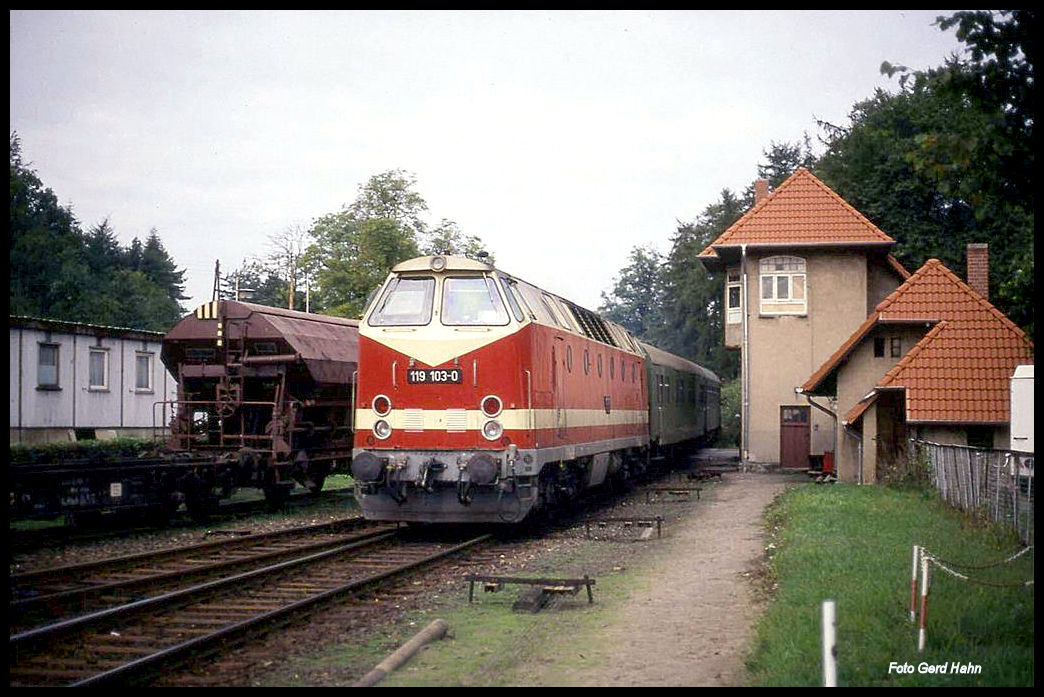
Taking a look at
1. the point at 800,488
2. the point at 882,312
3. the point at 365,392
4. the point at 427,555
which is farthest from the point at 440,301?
the point at 882,312

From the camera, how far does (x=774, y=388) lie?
31094mm

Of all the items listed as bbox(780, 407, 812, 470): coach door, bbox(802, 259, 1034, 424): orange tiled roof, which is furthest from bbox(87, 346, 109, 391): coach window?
bbox(802, 259, 1034, 424): orange tiled roof

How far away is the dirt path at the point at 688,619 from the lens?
751 cm

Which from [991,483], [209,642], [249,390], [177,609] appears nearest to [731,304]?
[249,390]

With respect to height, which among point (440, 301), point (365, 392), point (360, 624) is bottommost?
point (360, 624)

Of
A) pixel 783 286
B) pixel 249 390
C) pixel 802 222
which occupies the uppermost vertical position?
pixel 802 222

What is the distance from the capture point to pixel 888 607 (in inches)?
344

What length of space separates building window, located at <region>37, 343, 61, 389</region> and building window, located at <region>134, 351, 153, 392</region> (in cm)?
311

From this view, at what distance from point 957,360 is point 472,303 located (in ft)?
43.8

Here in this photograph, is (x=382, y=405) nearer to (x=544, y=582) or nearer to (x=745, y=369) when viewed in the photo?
(x=544, y=582)

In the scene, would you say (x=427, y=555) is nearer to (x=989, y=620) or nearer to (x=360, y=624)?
(x=360, y=624)

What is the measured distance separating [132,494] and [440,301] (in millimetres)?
5459
